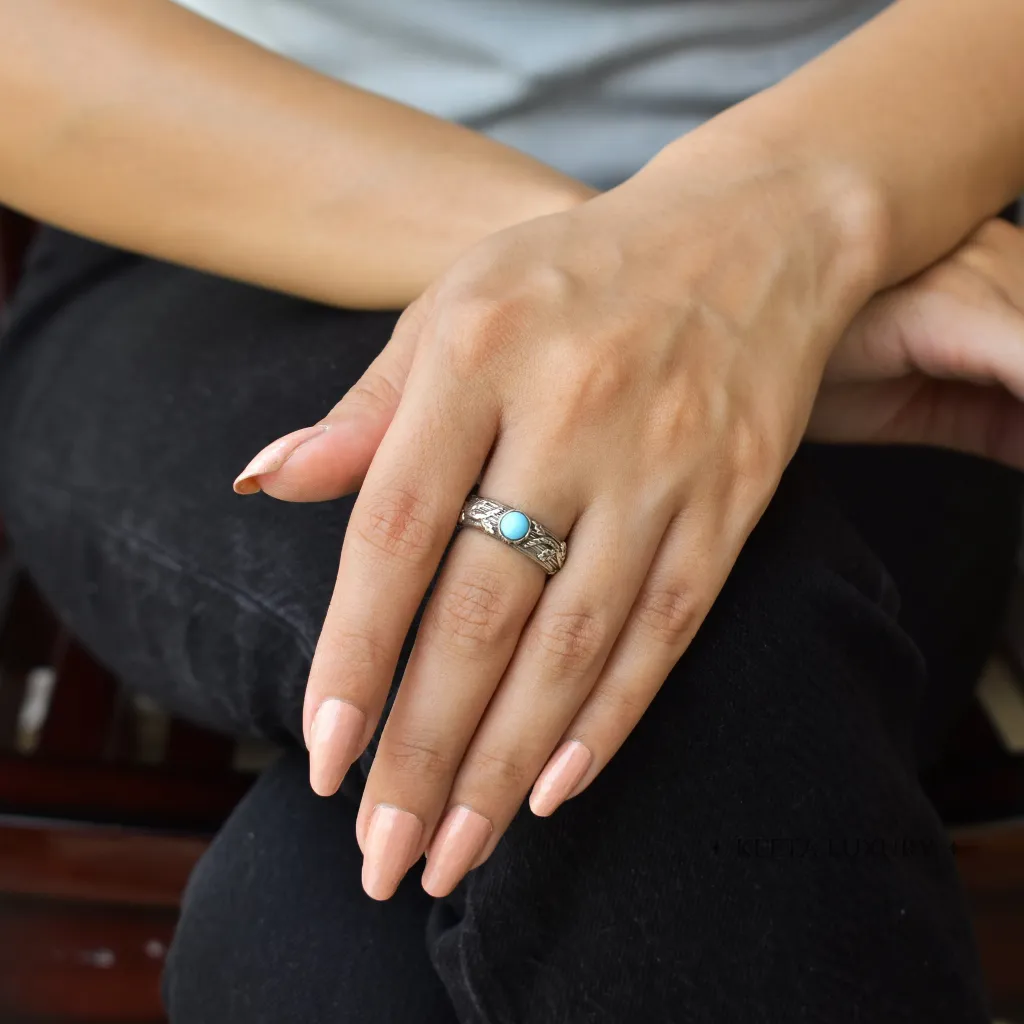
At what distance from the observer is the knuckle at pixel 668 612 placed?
0.44m

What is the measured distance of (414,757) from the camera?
41 centimetres

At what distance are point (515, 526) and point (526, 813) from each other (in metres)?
0.13

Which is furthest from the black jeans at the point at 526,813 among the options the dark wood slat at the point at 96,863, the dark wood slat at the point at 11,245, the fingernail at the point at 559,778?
the dark wood slat at the point at 11,245

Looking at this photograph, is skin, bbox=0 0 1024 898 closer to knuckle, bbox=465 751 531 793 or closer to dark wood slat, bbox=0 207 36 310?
knuckle, bbox=465 751 531 793

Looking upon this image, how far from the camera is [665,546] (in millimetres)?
454

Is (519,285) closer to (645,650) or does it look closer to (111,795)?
(645,650)

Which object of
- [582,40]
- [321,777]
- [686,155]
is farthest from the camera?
[582,40]

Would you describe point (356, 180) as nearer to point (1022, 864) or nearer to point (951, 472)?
point (951, 472)

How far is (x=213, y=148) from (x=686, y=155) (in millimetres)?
266

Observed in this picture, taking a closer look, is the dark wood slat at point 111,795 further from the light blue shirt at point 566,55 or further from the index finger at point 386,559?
the light blue shirt at point 566,55

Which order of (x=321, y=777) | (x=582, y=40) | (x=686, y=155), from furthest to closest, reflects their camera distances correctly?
(x=582, y=40) → (x=686, y=155) → (x=321, y=777)

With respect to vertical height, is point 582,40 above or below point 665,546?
above

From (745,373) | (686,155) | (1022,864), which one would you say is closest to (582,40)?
(686,155)

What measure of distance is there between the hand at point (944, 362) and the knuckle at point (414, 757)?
1.14 ft
